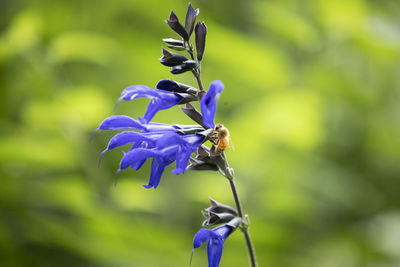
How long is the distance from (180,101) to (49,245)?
54.6 inches

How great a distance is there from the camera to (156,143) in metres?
0.84

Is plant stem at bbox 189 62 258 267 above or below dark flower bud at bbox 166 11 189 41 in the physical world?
below

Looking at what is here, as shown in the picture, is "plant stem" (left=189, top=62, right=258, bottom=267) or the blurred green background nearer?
"plant stem" (left=189, top=62, right=258, bottom=267)

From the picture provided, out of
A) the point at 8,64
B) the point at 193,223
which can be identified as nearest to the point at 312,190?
the point at 193,223

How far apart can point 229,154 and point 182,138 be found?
1.35 meters

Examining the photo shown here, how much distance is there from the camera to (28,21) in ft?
5.63

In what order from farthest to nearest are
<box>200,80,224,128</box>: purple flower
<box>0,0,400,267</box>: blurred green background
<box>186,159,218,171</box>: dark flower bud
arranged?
<box>0,0,400,267</box>: blurred green background, <box>186,159,218,171</box>: dark flower bud, <box>200,80,224,128</box>: purple flower

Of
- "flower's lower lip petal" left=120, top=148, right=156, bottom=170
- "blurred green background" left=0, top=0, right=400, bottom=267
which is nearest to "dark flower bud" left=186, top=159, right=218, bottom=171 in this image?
"flower's lower lip petal" left=120, top=148, right=156, bottom=170

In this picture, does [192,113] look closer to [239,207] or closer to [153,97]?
[153,97]

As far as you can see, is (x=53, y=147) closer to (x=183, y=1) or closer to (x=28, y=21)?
(x=28, y=21)

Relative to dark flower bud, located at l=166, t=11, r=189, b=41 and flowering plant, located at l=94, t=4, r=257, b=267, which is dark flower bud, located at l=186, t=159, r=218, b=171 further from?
dark flower bud, located at l=166, t=11, r=189, b=41

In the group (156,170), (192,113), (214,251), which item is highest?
(192,113)

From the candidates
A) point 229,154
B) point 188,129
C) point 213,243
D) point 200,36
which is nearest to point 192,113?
point 188,129

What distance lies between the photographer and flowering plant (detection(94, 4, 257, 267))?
81 cm
